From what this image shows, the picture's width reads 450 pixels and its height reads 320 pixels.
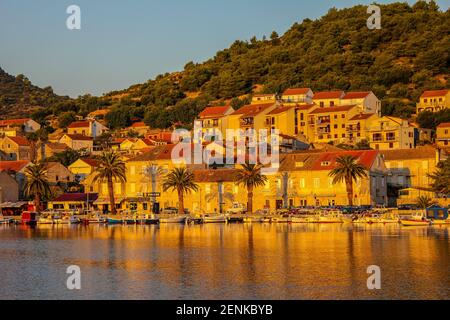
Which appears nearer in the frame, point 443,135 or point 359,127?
point 443,135

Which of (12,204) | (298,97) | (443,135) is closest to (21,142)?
(12,204)

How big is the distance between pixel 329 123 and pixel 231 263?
91261 millimetres

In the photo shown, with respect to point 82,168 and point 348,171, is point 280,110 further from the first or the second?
point 348,171

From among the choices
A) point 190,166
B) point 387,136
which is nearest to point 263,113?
point 387,136

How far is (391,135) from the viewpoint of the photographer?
12469 centimetres

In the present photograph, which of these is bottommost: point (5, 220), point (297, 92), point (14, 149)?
point (5, 220)

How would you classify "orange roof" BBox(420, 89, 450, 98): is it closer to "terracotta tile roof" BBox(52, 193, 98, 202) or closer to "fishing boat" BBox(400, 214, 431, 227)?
"fishing boat" BBox(400, 214, 431, 227)

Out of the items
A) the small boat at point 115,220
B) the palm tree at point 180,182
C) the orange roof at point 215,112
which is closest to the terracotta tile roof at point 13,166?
the small boat at point 115,220

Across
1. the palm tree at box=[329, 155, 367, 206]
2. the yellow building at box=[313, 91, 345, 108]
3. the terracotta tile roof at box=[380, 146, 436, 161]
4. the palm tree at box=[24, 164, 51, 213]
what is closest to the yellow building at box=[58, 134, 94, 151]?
the yellow building at box=[313, 91, 345, 108]

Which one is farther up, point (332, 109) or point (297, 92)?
point (297, 92)

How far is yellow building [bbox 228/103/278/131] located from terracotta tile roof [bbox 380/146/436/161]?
33.8m

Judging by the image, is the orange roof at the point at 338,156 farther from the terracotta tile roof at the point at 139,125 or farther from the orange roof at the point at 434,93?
the terracotta tile roof at the point at 139,125

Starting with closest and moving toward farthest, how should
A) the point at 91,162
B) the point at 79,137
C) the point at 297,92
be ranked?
the point at 91,162
the point at 297,92
the point at 79,137

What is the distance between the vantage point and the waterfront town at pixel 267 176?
94.7 metres
